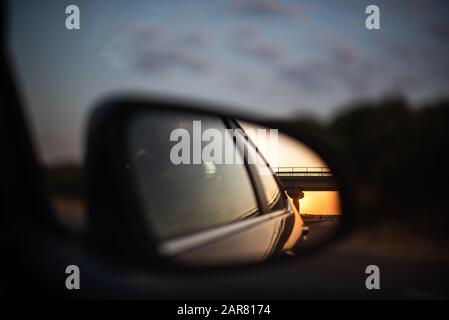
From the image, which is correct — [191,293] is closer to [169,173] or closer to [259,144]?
[259,144]

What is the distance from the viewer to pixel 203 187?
2191 mm

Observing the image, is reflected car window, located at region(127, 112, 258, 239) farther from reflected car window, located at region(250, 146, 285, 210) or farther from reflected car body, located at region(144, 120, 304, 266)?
reflected car window, located at region(250, 146, 285, 210)

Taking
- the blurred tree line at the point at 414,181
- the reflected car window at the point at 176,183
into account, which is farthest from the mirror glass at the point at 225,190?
the blurred tree line at the point at 414,181

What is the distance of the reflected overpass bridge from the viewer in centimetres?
244

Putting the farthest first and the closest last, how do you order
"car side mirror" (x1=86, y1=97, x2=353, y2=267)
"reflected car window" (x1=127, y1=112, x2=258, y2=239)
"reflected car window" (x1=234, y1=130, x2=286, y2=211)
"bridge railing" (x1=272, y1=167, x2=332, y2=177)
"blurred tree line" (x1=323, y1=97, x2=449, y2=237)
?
"blurred tree line" (x1=323, y1=97, x2=449, y2=237) → "reflected car window" (x1=234, y1=130, x2=286, y2=211) → "bridge railing" (x1=272, y1=167, x2=332, y2=177) → "reflected car window" (x1=127, y1=112, x2=258, y2=239) → "car side mirror" (x1=86, y1=97, x2=353, y2=267)

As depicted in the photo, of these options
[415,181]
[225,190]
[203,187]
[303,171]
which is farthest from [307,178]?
[415,181]

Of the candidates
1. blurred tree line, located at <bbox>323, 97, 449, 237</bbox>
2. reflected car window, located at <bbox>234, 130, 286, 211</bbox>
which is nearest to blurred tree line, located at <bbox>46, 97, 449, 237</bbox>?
blurred tree line, located at <bbox>323, 97, 449, 237</bbox>

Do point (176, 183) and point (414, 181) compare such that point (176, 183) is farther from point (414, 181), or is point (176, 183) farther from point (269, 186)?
point (414, 181)

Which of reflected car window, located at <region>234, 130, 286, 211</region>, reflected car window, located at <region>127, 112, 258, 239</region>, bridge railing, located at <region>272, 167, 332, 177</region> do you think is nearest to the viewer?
reflected car window, located at <region>127, 112, 258, 239</region>

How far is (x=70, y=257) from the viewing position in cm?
162

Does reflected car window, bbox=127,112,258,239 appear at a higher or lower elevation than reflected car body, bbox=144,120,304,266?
higher

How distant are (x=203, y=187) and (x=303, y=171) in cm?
55

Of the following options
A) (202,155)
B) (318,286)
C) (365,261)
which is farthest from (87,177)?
(365,261)
